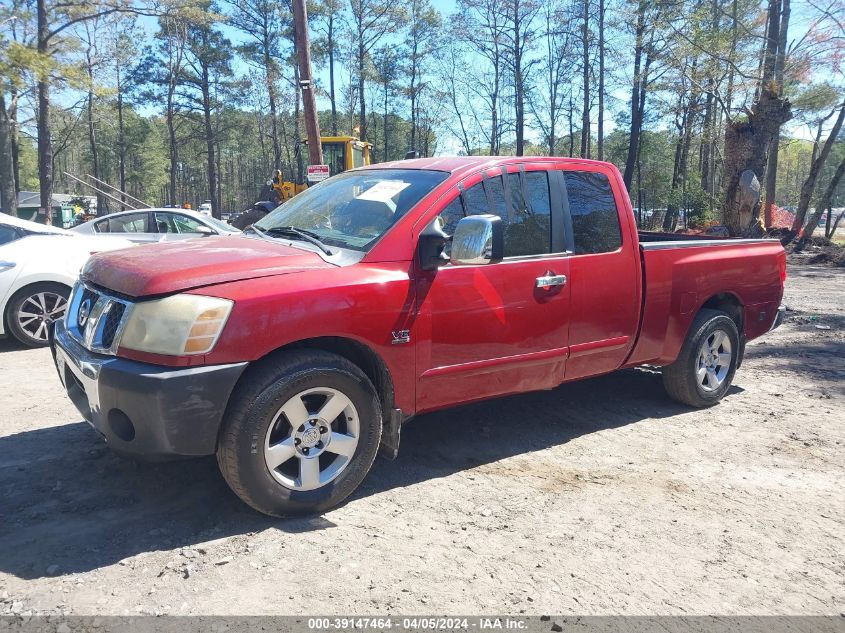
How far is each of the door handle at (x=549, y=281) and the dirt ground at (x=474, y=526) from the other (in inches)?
44.6

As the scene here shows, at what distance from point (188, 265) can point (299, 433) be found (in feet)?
3.25

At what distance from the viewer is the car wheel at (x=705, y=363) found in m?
5.07

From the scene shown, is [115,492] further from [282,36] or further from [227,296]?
[282,36]

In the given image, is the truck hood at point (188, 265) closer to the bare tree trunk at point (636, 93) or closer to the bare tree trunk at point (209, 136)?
the bare tree trunk at point (636, 93)

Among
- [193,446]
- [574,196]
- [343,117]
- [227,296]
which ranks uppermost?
[343,117]

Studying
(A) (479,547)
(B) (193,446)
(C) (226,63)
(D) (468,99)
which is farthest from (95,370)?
(D) (468,99)

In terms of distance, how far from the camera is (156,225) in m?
9.59

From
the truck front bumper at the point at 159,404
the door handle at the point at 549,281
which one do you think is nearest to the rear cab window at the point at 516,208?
the door handle at the point at 549,281

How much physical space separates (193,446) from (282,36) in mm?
45125

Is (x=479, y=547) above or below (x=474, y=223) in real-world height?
below

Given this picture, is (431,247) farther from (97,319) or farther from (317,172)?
(317,172)

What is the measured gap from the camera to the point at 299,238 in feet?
12.5

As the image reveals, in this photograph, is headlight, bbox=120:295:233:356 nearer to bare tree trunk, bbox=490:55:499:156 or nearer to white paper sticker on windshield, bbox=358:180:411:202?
white paper sticker on windshield, bbox=358:180:411:202

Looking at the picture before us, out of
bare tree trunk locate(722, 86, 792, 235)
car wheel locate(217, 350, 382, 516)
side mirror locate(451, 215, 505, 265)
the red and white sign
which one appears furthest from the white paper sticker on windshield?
bare tree trunk locate(722, 86, 792, 235)
